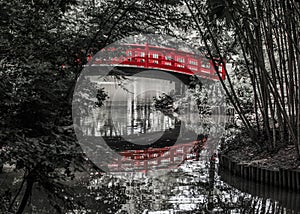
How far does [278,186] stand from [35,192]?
9.18 ft

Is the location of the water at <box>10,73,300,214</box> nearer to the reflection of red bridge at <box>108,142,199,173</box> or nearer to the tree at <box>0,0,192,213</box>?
the reflection of red bridge at <box>108,142,199,173</box>

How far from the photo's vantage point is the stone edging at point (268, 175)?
4.56 meters

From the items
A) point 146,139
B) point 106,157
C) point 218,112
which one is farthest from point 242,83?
point 106,157

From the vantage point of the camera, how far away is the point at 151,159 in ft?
22.5

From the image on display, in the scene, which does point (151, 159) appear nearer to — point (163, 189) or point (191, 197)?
point (163, 189)

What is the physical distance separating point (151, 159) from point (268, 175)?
8.02 feet

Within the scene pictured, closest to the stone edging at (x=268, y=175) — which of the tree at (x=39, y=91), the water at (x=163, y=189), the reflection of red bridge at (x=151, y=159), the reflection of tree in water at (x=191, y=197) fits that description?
the water at (x=163, y=189)

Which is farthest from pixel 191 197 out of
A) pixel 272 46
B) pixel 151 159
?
pixel 151 159

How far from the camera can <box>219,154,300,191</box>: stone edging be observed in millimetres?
4559

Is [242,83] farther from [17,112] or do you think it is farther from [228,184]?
[17,112]

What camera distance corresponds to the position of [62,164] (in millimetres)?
1894

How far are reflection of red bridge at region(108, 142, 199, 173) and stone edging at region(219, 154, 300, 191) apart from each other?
1123 mm

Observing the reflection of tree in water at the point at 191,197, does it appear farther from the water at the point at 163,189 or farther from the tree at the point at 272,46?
the tree at the point at 272,46

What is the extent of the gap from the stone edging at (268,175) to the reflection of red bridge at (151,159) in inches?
44.2
